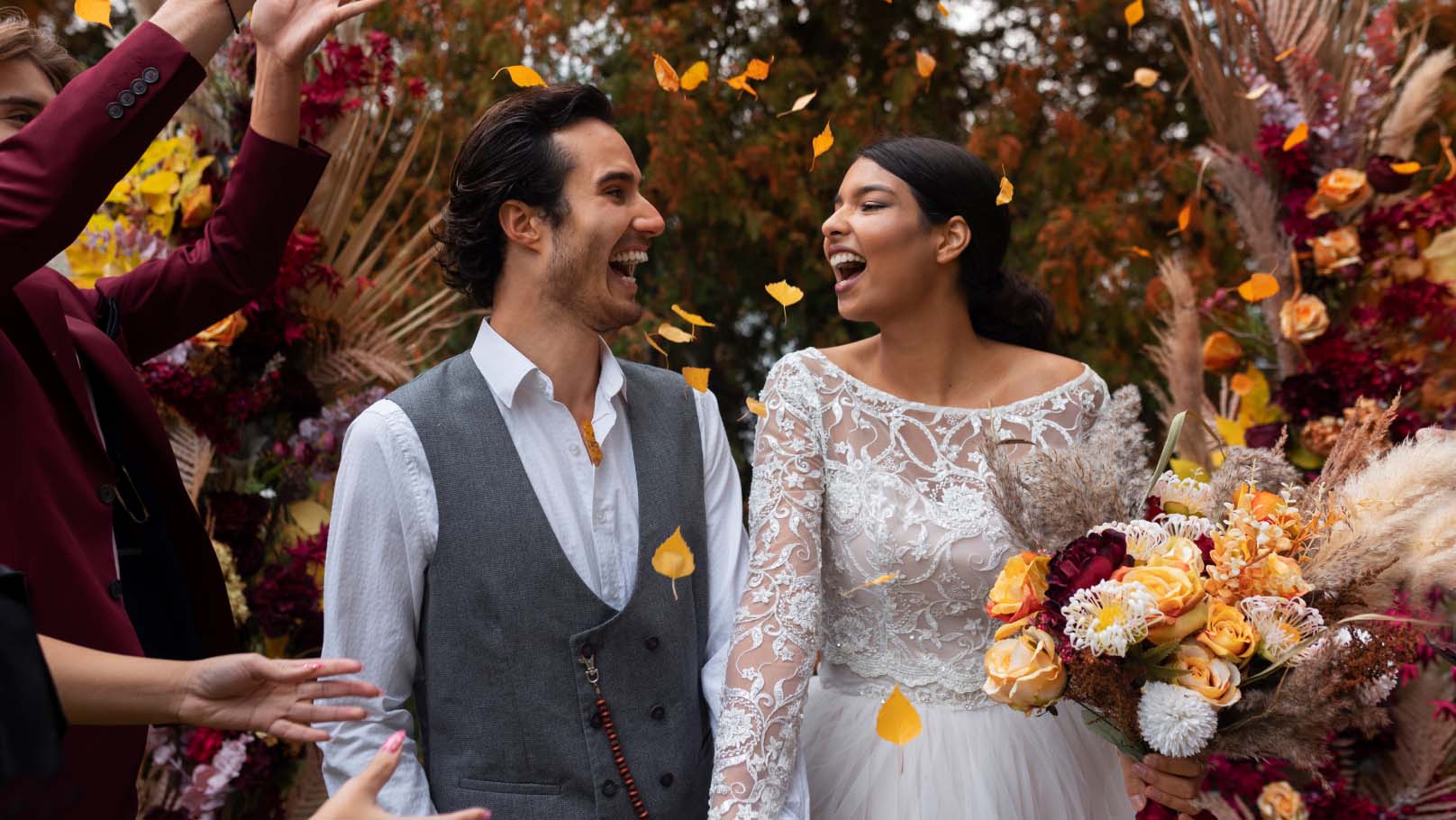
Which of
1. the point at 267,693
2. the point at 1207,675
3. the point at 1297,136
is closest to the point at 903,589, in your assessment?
the point at 1207,675

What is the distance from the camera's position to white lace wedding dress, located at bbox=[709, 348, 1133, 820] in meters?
2.43

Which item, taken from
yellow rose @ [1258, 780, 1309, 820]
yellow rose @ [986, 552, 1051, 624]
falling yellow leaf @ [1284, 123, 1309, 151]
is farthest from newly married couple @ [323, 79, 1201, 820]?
falling yellow leaf @ [1284, 123, 1309, 151]

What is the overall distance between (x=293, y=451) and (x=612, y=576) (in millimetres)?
1291

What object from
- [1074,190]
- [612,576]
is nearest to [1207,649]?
[612,576]

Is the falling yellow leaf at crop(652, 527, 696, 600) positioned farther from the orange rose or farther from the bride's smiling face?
the orange rose

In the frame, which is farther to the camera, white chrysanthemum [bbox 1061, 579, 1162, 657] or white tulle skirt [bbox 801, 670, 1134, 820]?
white tulle skirt [bbox 801, 670, 1134, 820]

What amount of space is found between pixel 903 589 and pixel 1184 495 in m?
0.56

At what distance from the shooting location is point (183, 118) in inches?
127

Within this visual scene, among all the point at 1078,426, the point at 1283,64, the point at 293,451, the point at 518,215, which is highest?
the point at 1283,64

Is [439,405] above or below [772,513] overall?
above

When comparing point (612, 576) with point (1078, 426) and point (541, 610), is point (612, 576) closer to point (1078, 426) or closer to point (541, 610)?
point (541, 610)

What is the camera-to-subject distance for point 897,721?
2.39m

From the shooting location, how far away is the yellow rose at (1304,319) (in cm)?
355

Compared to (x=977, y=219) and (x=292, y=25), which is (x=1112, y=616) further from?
(x=292, y=25)
